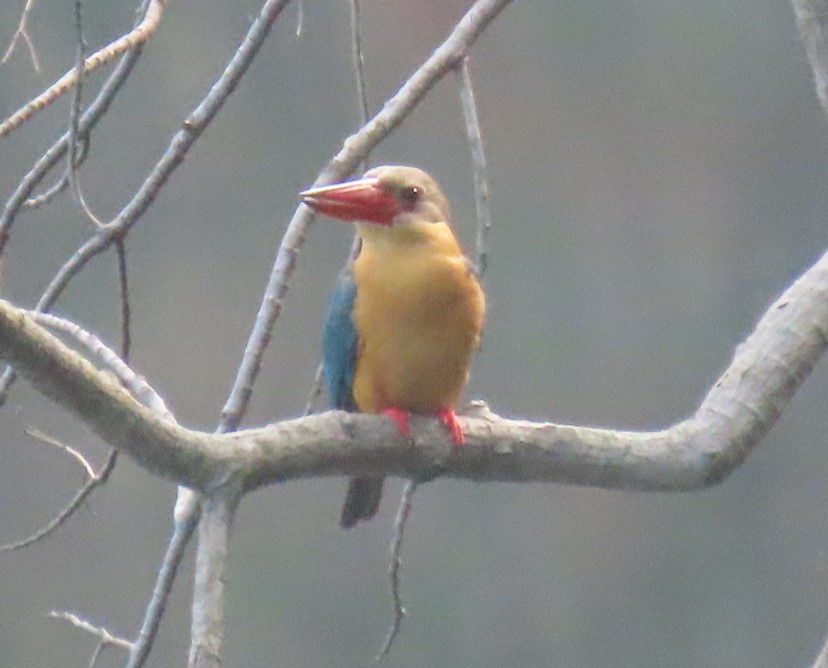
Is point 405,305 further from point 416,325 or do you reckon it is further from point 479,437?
point 479,437

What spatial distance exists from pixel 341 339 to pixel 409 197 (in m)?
0.21

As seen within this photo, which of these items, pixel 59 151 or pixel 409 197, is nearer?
pixel 59 151

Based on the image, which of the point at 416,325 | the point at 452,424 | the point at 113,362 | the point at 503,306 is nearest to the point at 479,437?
the point at 452,424

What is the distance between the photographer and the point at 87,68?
4.44ft

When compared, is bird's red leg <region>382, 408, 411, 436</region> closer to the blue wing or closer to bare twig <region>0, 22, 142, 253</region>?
the blue wing

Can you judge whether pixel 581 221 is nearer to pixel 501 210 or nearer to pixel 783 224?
pixel 501 210

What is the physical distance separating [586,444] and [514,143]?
1.69 meters

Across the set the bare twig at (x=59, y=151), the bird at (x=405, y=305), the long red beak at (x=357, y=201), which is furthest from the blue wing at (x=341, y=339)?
the bare twig at (x=59, y=151)

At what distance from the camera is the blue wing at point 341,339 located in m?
1.67

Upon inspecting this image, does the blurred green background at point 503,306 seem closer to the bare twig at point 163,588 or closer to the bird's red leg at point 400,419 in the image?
the bird's red leg at point 400,419

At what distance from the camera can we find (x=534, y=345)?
3.03 metres

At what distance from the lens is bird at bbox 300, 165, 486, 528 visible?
1617mm

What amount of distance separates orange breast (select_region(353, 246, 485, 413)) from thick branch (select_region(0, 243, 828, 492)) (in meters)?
0.17

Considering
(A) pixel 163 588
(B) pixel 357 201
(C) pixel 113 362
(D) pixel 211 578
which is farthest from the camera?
(B) pixel 357 201
